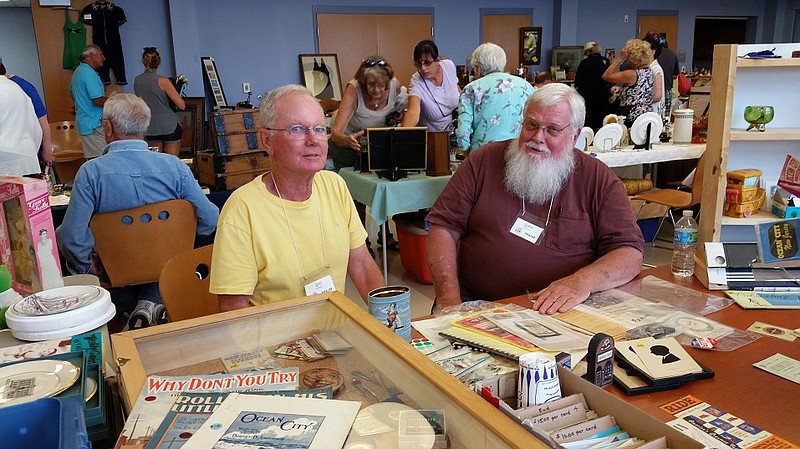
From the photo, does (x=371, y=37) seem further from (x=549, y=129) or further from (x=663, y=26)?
(x=549, y=129)

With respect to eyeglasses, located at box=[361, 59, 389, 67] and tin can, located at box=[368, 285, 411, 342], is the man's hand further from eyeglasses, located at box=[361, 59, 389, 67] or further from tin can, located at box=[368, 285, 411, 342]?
eyeglasses, located at box=[361, 59, 389, 67]

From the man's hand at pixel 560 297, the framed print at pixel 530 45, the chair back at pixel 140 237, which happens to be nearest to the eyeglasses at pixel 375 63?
the chair back at pixel 140 237

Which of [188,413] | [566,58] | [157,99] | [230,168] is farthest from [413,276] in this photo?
[566,58]

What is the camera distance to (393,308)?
4.35 ft

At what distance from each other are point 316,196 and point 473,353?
90 cm

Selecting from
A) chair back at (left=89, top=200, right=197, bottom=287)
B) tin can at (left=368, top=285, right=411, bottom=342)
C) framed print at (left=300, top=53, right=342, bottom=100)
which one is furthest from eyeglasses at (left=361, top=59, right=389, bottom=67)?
framed print at (left=300, top=53, right=342, bottom=100)

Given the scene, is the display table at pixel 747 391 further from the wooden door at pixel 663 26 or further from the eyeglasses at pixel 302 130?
the wooden door at pixel 663 26

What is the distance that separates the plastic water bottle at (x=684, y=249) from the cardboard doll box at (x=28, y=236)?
6.71 feet

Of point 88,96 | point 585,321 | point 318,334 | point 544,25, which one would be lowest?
point 585,321

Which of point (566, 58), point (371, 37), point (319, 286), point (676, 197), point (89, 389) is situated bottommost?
point (676, 197)

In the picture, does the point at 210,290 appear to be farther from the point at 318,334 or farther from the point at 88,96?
the point at 88,96

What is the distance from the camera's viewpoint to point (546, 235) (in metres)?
2.28

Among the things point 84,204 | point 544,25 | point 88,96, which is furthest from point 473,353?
point 544,25

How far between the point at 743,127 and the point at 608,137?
2551 millimetres
